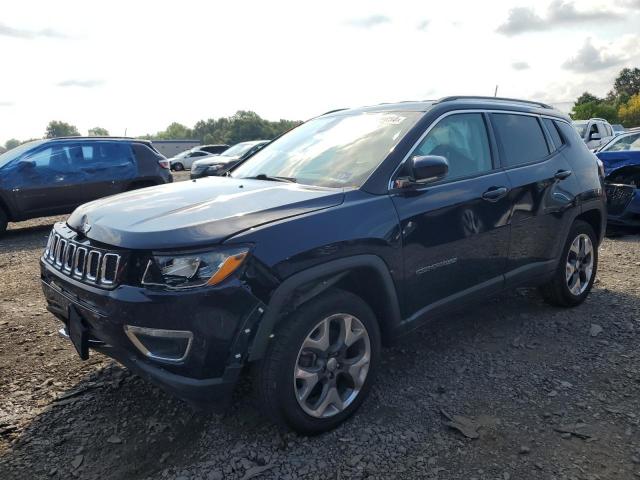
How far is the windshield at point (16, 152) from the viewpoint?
854 cm

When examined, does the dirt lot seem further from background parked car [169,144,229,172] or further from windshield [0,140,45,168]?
background parked car [169,144,229,172]

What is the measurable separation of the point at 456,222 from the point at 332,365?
122cm

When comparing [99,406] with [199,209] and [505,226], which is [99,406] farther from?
[505,226]

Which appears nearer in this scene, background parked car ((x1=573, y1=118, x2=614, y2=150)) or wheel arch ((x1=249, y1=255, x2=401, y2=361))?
wheel arch ((x1=249, y1=255, x2=401, y2=361))

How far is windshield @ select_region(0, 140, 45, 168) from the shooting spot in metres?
8.54

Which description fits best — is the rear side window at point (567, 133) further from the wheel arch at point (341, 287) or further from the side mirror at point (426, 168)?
the wheel arch at point (341, 287)

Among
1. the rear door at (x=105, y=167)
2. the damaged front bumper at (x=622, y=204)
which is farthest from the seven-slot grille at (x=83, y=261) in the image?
the rear door at (x=105, y=167)

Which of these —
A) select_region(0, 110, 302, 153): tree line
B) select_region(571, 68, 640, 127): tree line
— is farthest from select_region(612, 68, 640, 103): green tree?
select_region(0, 110, 302, 153): tree line

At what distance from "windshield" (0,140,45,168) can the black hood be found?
662 centimetres

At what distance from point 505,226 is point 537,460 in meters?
1.61

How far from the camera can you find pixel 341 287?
2834 mm

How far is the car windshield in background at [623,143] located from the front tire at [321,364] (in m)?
6.79

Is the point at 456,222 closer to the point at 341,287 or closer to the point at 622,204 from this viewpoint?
the point at 341,287

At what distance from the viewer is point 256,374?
2486 mm
